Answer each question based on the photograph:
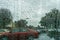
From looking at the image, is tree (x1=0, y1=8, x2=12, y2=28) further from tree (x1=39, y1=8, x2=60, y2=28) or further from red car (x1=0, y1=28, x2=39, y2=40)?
tree (x1=39, y1=8, x2=60, y2=28)

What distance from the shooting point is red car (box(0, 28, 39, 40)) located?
4.34 metres

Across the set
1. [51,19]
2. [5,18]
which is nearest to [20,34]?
[5,18]

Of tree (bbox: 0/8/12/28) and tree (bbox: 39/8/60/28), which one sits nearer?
tree (bbox: 0/8/12/28)

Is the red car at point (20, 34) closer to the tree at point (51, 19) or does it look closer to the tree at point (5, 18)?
the tree at point (5, 18)

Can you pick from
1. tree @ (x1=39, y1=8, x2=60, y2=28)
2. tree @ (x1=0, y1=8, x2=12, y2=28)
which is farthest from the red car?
tree @ (x1=39, y1=8, x2=60, y2=28)

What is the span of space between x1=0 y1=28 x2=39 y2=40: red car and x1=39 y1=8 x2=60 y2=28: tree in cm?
41

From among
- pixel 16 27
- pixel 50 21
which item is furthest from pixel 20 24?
pixel 50 21

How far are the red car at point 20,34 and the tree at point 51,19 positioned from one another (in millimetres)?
411

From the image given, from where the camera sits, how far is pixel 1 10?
4449mm

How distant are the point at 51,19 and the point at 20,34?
100cm

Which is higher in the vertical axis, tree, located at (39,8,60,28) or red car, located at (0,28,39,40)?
tree, located at (39,8,60,28)

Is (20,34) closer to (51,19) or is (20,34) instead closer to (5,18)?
(5,18)

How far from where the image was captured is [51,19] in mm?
4488

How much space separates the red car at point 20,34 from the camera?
434 cm
